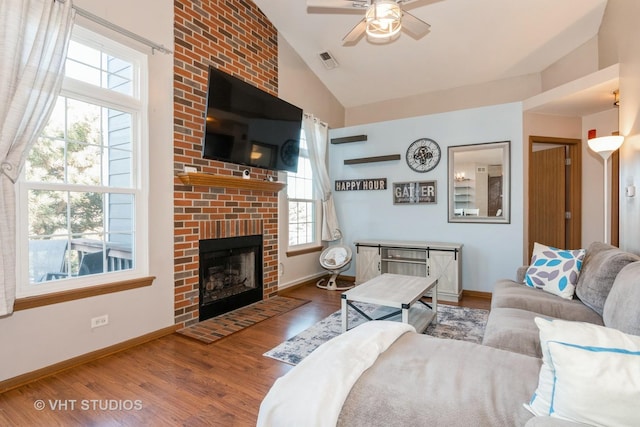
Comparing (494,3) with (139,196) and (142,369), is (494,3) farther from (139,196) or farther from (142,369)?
(142,369)

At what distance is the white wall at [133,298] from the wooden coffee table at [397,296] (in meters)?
1.74

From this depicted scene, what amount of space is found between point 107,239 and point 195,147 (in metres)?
1.17

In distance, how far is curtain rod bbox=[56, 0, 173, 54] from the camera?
7.81 ft

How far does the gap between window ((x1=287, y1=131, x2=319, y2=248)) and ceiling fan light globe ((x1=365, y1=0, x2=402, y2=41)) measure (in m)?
2.42

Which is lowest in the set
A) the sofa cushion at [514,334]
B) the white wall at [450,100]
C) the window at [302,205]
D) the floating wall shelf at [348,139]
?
the sofa cushion at [514,334]

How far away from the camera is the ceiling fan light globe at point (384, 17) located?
233 cm

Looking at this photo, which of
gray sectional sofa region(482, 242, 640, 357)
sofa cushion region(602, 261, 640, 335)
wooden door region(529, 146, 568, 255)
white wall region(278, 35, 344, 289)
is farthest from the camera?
wooden door region(529, 146, 568, 255)

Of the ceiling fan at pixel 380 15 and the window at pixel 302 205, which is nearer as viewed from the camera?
the ceiling fan at pixel 380 15

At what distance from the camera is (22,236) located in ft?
7.23

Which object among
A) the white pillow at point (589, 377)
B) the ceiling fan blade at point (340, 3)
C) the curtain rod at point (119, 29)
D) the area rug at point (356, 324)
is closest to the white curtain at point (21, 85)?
the curtain rod at point (119, 29)

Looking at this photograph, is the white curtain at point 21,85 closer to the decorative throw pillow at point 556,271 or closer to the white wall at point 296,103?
the white wall at point 296,103

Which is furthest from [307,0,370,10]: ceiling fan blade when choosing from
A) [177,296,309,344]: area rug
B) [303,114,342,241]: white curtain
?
[177,296,309,344]: area rug

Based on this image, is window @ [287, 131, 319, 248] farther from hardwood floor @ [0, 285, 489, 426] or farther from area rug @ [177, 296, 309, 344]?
hardwood floor @ [0, 285, 489, 426]

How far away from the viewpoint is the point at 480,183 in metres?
4.40
